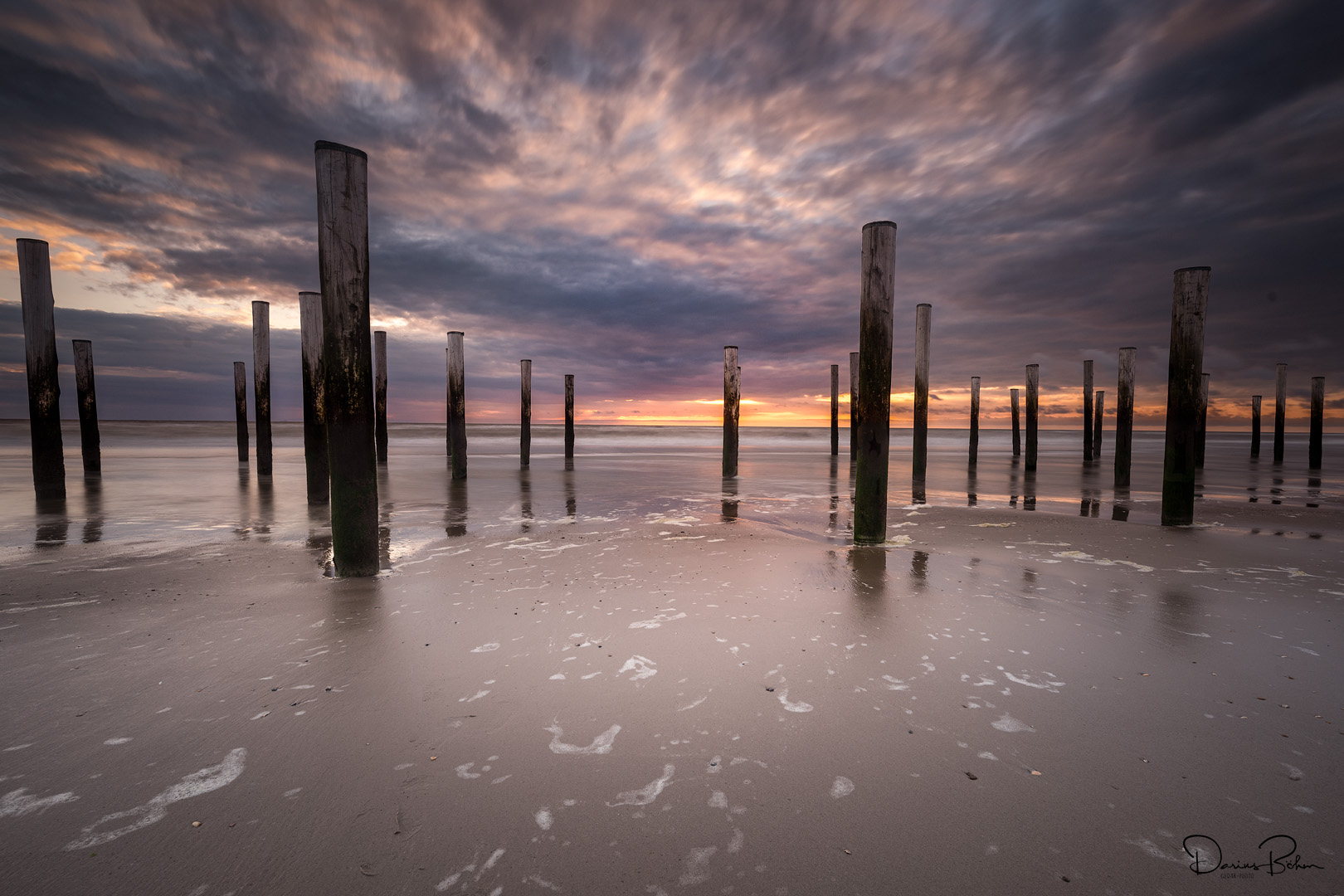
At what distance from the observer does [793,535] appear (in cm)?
748

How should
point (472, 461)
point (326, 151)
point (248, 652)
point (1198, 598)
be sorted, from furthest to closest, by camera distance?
point (472, 461), point (326, 151), point (1198, 598), point (248, 652)

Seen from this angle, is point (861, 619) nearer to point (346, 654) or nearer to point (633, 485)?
point (346, 654)

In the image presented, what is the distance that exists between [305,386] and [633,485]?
7.15 metres

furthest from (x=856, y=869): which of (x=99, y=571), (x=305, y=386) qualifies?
(x=305, y=386)

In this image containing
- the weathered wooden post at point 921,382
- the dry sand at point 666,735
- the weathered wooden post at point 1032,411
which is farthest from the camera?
the weathered wooden post at point 1032,411

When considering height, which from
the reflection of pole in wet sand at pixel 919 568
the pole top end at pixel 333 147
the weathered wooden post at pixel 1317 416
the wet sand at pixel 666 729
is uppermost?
the pole top end at pixel 333 147

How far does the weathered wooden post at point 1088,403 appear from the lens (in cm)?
1969

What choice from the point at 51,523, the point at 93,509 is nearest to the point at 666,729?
the point at 51,523

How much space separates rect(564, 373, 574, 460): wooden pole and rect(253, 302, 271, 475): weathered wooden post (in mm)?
8229

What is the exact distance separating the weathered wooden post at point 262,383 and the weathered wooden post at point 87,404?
3.46m

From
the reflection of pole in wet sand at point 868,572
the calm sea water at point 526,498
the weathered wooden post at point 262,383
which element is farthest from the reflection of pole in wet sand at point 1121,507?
the weathered wooden post at point 262,383

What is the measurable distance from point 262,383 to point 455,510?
9112mm

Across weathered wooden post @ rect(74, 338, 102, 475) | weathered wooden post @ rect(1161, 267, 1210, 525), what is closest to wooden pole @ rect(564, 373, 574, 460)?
weathered wooden post @ rect(74, 338, 102, 475)

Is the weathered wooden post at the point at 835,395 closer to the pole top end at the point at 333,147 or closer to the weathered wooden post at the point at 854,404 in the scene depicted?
the weathered wooden post at the point at 854,404
